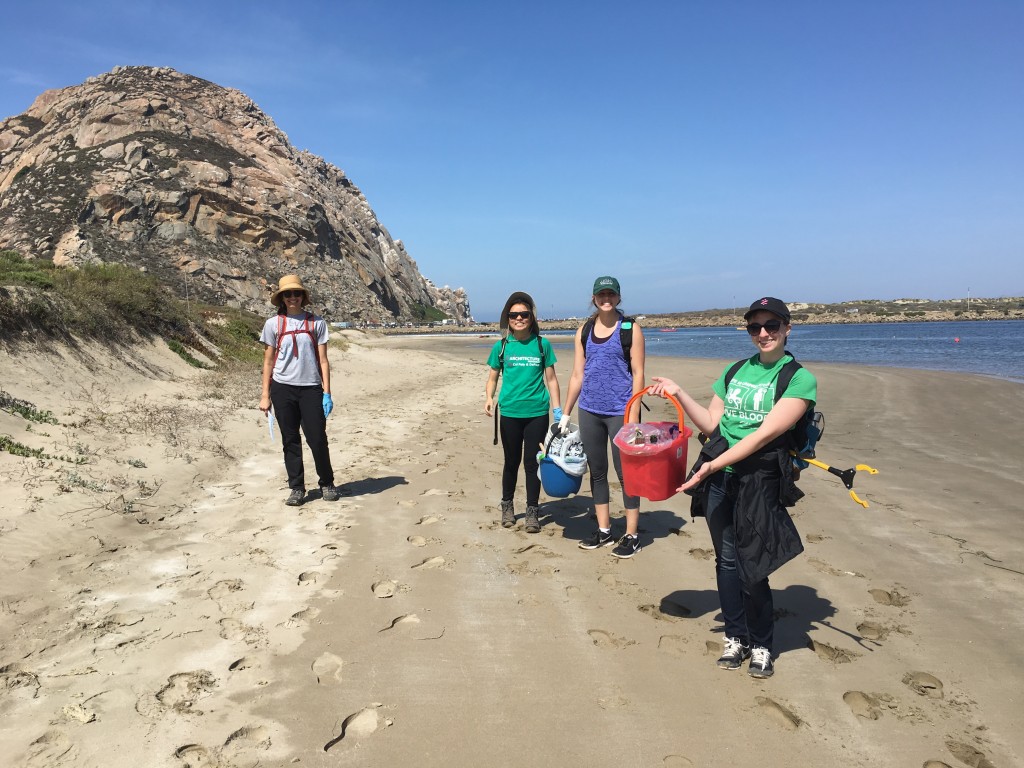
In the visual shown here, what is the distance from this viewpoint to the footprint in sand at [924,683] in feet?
9.12

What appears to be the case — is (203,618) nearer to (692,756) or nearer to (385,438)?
(692,756)

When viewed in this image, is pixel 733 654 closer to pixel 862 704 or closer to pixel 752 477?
pixel 862 704

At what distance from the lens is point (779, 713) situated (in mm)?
2611

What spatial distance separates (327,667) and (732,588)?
2.05 metres

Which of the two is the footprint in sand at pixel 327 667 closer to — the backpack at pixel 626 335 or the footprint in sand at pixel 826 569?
the backpack at pixel 626 335

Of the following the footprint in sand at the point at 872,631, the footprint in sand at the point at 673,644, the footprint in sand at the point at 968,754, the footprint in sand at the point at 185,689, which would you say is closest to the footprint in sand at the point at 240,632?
the footprint in sand at the point at 185,689

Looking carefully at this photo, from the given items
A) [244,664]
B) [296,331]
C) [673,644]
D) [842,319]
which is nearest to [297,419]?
[296,331]

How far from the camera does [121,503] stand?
4926mm

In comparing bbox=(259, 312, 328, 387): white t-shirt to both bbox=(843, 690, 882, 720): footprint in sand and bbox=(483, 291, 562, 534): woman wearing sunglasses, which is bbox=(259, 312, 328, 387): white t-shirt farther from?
bbox=(843, 690, 882, 720): footprint in sand

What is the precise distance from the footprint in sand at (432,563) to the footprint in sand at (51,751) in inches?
83.2

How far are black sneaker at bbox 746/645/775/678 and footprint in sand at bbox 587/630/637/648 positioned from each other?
23.3 inches

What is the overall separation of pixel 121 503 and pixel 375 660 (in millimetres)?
3261

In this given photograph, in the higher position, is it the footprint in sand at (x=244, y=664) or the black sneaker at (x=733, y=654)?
the footprint in sand at (x=244, y=664)

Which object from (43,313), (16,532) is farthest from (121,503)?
(43,313)
